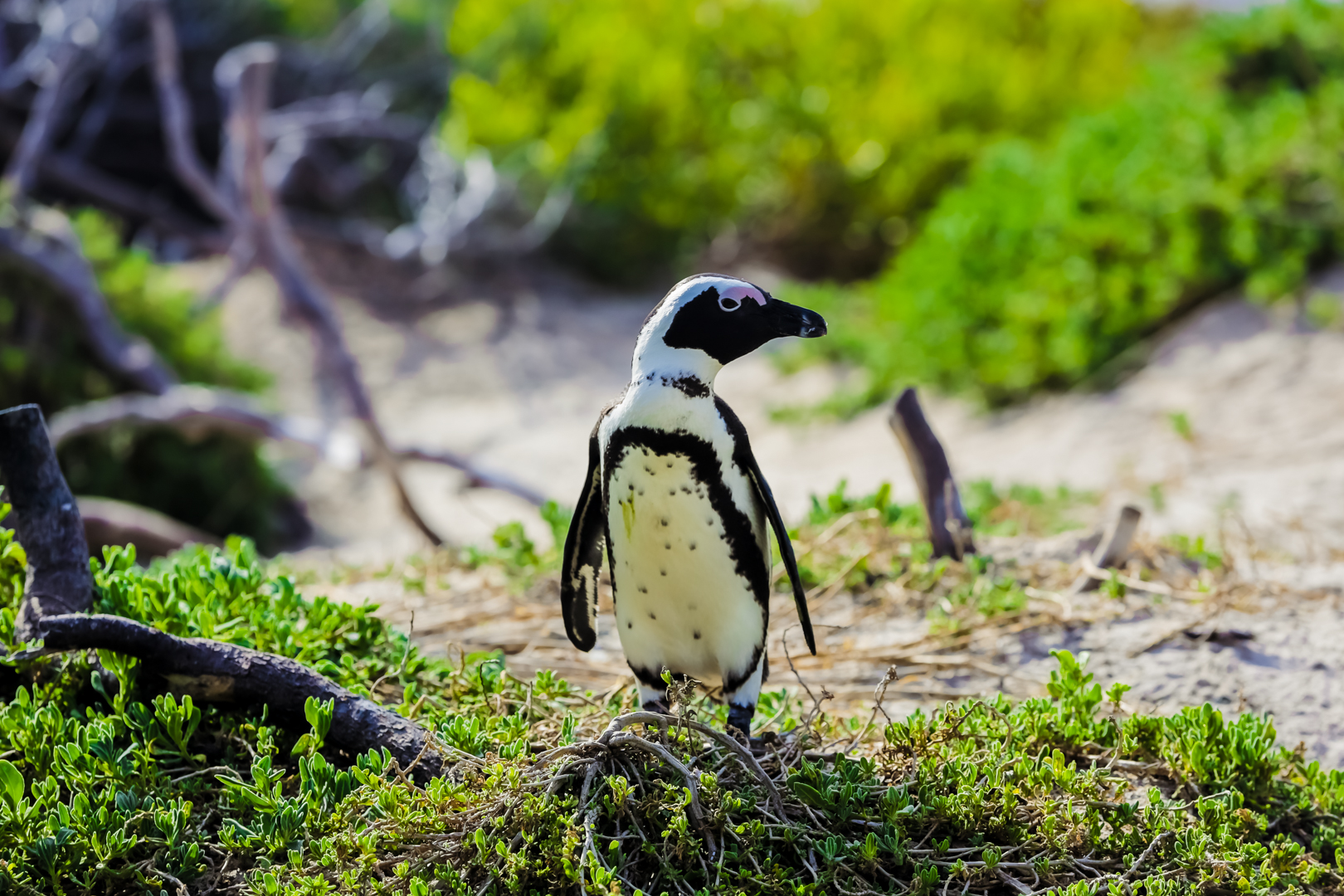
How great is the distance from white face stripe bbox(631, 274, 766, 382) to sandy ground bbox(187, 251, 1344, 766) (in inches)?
35.3

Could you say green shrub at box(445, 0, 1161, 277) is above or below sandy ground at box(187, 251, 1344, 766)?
above

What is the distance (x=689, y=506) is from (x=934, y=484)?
1.60 meters

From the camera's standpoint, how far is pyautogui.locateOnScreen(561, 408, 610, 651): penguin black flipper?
2.24 meters

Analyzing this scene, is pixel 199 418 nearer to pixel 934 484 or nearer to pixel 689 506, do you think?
pixel 934 484

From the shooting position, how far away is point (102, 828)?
1838 mm

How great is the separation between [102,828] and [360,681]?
0.64 meters

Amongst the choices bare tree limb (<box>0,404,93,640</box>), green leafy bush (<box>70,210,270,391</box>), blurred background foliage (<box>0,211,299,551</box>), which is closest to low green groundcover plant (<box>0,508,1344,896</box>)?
bare tree limb (<box>0,404,93,640</box>)

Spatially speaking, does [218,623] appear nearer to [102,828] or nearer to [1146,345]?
[102,828]

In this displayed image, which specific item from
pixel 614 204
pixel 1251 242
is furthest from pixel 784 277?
pixel 1251 242

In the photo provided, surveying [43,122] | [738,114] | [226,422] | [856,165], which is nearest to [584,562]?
[226,422]

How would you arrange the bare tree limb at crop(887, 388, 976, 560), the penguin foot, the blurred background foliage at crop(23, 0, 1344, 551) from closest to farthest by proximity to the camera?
1. the penguin foot
2. the bare tree limb at crop(887, 388, 976, 560)
3. the blurred background foliage at crop(23, 0, 1344, 551)

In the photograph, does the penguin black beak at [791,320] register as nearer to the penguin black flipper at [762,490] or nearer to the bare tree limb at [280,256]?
the penguin black flipper at [762,490]

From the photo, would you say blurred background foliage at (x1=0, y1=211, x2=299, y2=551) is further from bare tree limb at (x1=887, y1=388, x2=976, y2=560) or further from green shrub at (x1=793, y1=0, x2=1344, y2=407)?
bare tree limb at (x1=887, y1=388, x2=976, y2=560)

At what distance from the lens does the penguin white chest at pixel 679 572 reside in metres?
2.02
